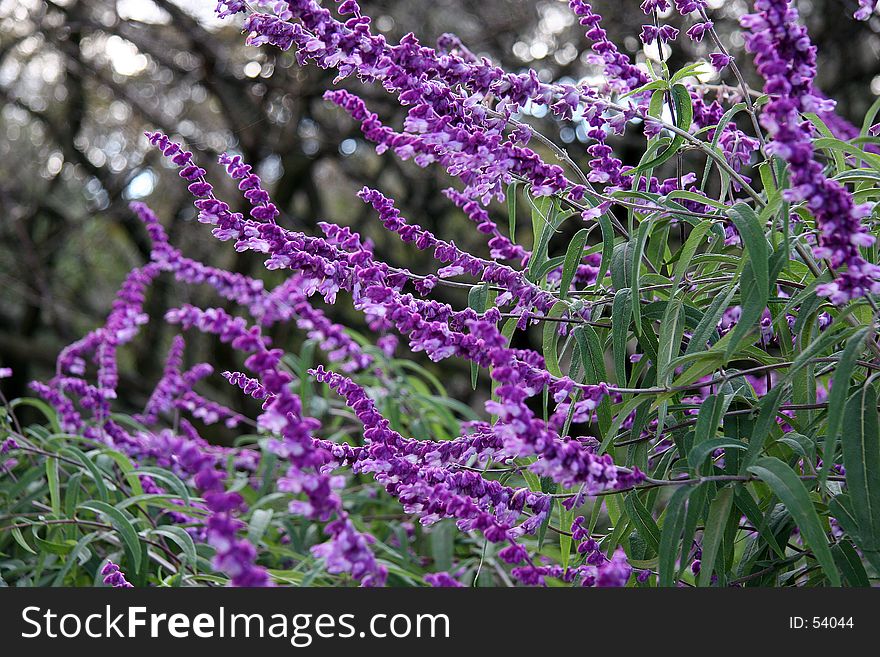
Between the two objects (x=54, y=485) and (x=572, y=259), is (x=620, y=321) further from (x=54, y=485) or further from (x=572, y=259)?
(x=54, y=485)

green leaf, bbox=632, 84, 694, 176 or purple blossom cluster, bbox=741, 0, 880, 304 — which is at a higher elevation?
green leaf, bbox=632, 84, 694, 176

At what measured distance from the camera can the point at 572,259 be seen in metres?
1.12

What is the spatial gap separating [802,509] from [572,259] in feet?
1.44

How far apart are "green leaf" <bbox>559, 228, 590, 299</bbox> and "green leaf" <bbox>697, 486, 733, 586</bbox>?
0.33 m

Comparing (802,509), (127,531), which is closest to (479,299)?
(802,509)

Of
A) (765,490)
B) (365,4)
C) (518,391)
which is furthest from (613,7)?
(518,391)

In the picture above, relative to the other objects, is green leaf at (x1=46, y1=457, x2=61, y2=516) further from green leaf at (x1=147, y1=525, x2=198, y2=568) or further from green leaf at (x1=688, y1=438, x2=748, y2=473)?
green leaf at (x1=688, y1=438, x2=748, y2=473)

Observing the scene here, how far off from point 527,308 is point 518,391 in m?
0.35

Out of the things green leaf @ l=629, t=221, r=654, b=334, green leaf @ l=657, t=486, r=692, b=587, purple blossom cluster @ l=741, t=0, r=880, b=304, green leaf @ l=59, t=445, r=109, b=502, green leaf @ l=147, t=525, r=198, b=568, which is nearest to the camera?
purple blossom cluster @ l=741, t=0, r=880, b=304

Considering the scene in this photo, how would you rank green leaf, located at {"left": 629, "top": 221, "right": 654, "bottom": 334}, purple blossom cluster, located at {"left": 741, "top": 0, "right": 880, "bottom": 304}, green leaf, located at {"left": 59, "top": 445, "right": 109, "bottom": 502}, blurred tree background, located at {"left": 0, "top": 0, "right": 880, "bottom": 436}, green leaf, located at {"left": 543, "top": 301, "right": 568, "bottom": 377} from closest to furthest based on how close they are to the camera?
purple blossom cluster, located at {"left": 741, "top": 0, "right": 880, "bottom": 304}
green leaf, located at {"left": 629, "top": 221, "right": 654, "bottom": 334}
green leaf, located at {"left": 543, "top": 301, "right": 568, "bottom": 377}
green leaf, located at {"left": 59, "top": 445, "right": 109, "bottom": 502}
blurred tree background, located at {"left": 0, "top": 0, "right": 880, "bottom": 436}

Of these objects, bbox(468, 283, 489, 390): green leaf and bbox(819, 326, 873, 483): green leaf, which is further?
bbox(468, 283, 489, 390): green leaf

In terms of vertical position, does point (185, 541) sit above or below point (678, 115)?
below

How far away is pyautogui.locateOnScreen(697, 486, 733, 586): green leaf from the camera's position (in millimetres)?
885

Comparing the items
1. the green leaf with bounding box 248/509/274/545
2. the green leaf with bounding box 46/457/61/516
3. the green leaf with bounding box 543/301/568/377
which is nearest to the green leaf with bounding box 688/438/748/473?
the green leaf with bounding box 543/301/568/377
